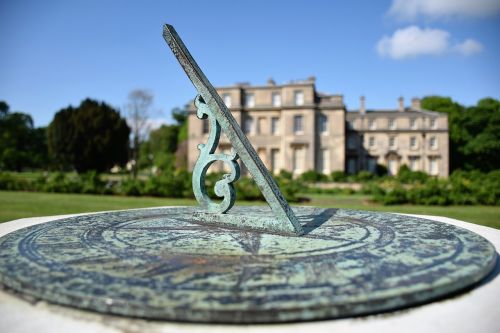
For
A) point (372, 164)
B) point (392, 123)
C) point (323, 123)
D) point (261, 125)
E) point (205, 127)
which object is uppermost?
point (392, 123)

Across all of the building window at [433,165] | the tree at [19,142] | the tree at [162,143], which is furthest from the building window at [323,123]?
the tree at [19,142]

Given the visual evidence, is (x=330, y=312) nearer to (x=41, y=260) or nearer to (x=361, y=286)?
(x=361, y=286)

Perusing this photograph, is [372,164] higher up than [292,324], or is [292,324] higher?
[372,164]

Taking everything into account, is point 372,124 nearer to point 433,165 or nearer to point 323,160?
point 433,165

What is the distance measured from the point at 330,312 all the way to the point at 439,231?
2704mm

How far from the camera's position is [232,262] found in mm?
2760

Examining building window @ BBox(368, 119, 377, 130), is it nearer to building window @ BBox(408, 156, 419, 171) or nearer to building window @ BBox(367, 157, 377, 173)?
building window @ BBox(367, 157, 377, 173)

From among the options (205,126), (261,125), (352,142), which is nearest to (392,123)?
(352,142)

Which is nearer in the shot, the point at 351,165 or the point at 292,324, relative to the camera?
the point at 292,324

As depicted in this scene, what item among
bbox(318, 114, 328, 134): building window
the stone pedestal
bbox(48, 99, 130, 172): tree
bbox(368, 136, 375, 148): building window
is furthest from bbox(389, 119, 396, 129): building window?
the stone pedestal

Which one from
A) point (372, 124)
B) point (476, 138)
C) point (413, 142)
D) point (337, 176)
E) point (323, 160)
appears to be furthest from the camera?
point (476, 138)

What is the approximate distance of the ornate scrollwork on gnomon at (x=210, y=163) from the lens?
4.03 metres

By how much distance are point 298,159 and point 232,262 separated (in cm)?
3596

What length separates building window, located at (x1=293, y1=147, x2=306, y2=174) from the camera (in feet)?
125
